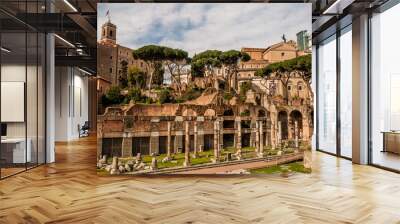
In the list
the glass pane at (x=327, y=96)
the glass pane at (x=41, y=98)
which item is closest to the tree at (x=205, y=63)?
the glass pane at (x=41, y=98)

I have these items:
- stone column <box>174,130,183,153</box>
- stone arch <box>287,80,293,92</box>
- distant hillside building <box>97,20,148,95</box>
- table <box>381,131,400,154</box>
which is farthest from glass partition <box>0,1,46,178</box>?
table <box>381,131,400,154</box>

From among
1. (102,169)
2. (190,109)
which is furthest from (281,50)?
(102,169)

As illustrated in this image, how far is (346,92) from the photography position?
902 cm

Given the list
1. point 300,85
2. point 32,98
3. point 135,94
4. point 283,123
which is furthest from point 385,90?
point 32,98

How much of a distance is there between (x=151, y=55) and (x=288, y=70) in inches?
96.9

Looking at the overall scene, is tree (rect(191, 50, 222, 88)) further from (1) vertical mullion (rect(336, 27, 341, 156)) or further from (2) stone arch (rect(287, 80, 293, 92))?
(1) vertical mullion (rect(336, 27, 341, 156))

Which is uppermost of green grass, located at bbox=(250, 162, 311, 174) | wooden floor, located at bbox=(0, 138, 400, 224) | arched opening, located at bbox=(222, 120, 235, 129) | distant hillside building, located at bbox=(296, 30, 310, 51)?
distant hillside building, located at bbox=(296, 30, 310, 51)

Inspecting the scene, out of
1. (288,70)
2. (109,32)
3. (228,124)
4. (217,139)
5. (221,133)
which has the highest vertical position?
(109,32)

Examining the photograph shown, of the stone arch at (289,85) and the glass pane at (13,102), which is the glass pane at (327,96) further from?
the glass pane at (13,102)

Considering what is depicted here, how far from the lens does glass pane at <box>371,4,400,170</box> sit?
699 centimetres

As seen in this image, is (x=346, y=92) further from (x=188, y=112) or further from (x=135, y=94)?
(x=135, y=94)

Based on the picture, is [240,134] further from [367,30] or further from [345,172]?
[367,30]

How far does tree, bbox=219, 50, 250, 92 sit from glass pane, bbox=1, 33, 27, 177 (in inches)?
144

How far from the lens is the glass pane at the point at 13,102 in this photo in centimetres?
633
